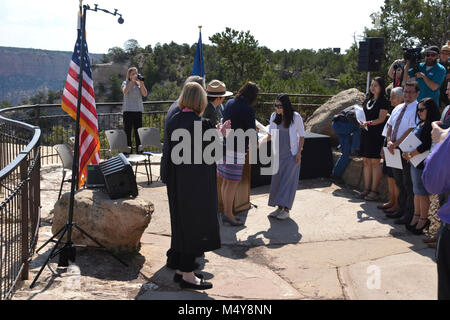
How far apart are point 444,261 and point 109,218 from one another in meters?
3.20

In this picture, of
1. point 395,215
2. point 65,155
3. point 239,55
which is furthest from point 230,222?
point 239,55

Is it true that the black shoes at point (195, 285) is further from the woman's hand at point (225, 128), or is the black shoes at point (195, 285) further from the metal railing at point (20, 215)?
the woman's hand at point (225, 128)

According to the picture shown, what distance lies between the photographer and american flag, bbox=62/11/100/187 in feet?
18.7

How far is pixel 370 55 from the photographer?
442 inches

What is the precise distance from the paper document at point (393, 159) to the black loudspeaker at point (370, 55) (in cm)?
499

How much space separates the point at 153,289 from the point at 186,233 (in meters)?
0.58

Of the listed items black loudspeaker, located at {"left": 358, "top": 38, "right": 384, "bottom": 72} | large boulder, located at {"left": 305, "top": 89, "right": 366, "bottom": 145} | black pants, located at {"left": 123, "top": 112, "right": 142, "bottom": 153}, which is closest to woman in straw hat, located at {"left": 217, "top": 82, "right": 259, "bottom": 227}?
large boulder, located at {"left": 305, "top": 89, "right": 366, "bottom": 145}

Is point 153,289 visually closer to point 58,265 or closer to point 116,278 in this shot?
point 116,278

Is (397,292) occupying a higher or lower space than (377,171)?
lower

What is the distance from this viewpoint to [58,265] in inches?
190

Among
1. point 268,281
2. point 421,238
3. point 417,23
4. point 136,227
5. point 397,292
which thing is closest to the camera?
point 397,292

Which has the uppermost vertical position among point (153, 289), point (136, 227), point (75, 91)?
point (75, 91)

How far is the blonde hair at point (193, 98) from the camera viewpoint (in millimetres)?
4310
